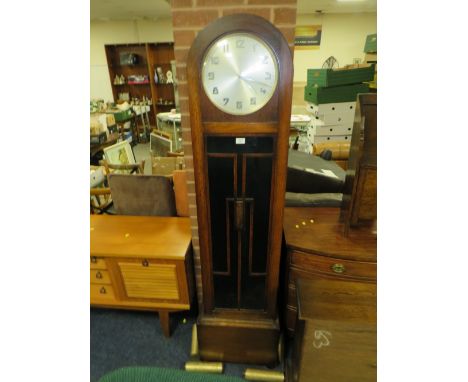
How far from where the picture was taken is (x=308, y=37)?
5414 mm

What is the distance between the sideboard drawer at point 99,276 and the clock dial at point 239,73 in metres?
1.17

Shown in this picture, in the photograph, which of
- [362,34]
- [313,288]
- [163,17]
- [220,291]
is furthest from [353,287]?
[163,17]

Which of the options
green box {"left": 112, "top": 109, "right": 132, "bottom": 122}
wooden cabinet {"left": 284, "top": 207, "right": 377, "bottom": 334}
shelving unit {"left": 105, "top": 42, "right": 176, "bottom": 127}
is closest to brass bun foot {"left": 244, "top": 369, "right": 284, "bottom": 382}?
wooden cabinet {"left": 284, "top": 207, "right": 377, "bottom": 334}

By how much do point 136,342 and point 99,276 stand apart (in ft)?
1.70

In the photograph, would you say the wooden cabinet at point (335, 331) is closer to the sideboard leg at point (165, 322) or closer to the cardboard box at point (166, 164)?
the sideboard leg at point (165, 322)

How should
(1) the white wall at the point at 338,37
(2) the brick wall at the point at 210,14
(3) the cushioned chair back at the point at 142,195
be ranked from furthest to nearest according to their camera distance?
(1) the white wall at the point at 338,37
(3) the cushioned chair back at the point at 142,195
(2) the brick wall at the point at 210,14

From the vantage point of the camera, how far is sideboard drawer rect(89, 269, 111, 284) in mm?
1481

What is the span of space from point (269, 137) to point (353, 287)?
80cm

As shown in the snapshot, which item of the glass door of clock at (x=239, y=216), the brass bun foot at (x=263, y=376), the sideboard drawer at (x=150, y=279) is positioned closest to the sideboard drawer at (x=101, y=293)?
the sideboard drawer at (x=150, y=279)

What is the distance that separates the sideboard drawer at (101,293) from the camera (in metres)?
1.53

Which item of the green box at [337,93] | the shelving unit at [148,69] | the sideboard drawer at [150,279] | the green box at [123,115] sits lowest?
the sideboard drawer at [150,279]

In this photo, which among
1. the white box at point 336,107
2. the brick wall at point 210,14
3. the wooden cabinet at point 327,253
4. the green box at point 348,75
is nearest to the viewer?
the brick wall at point 210,14

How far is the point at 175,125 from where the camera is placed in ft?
15.0

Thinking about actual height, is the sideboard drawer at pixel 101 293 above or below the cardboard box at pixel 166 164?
below
